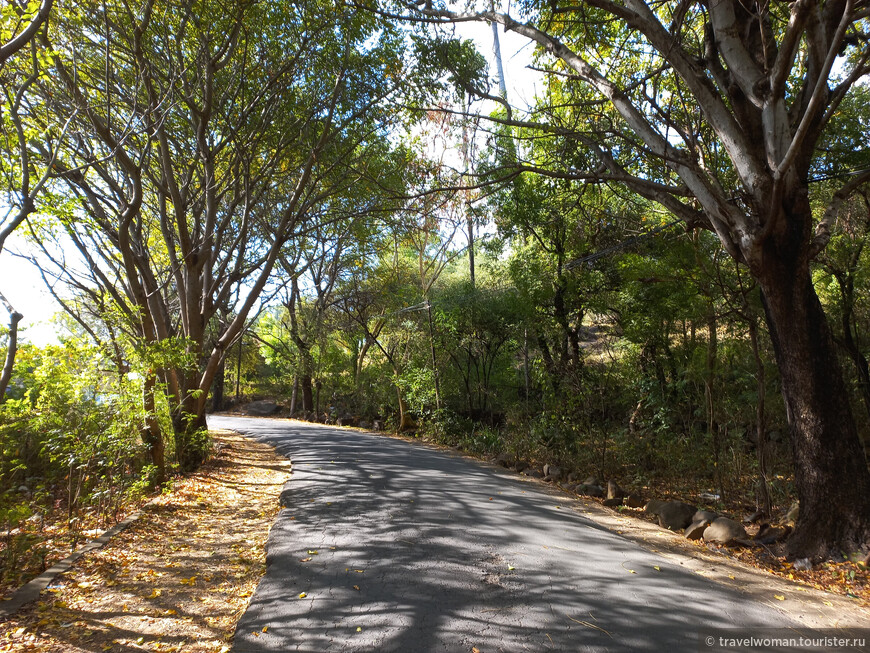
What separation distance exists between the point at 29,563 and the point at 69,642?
5.44ft

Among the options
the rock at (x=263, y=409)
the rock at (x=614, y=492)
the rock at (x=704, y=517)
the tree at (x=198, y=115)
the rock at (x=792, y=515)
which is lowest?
the rock at (x=263, y=409)

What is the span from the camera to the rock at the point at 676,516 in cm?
634

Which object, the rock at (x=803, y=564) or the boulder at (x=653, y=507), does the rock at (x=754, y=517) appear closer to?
the boulder at (x=653, y=507)

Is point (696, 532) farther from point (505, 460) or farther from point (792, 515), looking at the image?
point (505, 460)

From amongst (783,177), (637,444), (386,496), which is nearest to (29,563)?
(386,496)

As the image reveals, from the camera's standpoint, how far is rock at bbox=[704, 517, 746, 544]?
18.4 feet

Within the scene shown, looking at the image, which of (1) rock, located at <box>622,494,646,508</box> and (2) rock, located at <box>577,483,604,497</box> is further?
(2) rock, located at <box>577,483,604,497</box>

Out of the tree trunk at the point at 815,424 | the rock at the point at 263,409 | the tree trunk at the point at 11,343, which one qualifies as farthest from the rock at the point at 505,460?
the rock at the point at 263,409

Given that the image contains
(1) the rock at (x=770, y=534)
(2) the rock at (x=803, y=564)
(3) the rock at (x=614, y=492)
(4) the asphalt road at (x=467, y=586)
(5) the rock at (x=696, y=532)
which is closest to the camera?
(4) the asphalt road at (x=467, y=586)

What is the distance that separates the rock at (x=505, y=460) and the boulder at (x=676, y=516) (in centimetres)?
428

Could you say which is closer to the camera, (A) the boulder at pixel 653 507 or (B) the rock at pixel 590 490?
(A) the boulder at pixel 653 507

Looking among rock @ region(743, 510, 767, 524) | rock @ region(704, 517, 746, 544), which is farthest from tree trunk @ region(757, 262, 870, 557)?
rock @ region(743, 510, 767, 524)

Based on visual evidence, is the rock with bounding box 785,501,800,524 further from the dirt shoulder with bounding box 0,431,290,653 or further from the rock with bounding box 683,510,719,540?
the dirt shoulder with bounding box 0,431,290,653

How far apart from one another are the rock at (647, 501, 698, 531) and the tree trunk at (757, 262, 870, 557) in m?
1.29
